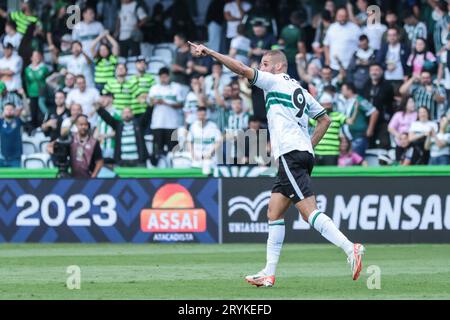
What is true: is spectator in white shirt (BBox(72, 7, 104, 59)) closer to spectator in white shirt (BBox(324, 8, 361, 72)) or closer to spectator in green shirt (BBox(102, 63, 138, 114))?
spectator in green shirt (BBox(102, 63, 138, 114))

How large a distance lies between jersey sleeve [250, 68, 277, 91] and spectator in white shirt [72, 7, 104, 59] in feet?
46.5

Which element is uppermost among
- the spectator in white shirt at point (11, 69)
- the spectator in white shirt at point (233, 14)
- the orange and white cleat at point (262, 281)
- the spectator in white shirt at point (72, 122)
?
the spectator in white shirt at point (233, 14)

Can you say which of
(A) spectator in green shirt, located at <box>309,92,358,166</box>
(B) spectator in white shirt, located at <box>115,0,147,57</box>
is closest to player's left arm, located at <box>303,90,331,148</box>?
(A) spectator in green shirt, located at <box>309,92,358,166</box>

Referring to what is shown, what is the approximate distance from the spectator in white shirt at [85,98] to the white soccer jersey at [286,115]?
12388mm

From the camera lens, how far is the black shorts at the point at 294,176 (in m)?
12.3

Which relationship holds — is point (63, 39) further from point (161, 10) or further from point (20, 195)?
point (20, 195)

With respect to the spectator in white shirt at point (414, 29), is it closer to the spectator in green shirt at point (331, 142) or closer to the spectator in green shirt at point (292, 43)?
the spectator in green shirt at point (292, 43)

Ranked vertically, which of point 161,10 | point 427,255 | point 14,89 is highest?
point 161,10

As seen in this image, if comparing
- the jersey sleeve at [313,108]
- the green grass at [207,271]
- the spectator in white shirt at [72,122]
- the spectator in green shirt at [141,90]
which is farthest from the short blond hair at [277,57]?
the spectator in green shirt at [141,90]

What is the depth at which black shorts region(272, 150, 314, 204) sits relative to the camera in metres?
12.3

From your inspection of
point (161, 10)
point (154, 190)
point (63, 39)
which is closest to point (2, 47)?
point (63, 39)

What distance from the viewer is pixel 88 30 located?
26141mm
